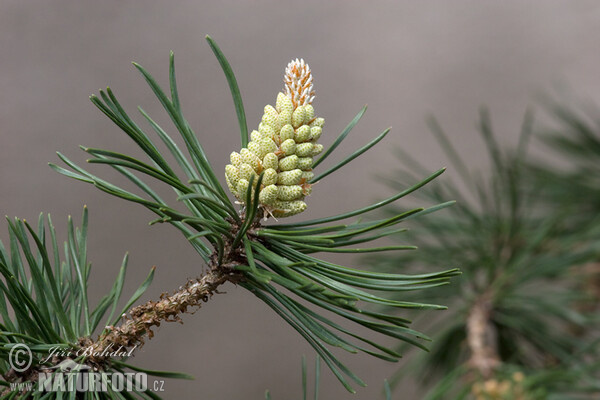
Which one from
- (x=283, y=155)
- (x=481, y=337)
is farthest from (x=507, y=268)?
(x=283, y=155)

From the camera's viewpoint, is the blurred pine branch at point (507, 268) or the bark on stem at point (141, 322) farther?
the blurred pine branch at point (507, 268)

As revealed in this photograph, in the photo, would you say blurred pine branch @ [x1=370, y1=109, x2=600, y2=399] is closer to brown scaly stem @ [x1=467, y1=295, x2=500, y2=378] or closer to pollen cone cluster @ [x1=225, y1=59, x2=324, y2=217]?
brown scaly stem @ [x1=467, y1=295, x2=500, y2=378]

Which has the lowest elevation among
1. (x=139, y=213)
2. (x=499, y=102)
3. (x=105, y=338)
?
(x=105, y=338)

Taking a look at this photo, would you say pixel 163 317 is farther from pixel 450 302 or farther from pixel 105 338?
pixel 450 302

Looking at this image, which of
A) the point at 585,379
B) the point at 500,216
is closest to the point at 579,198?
the point at 500,216

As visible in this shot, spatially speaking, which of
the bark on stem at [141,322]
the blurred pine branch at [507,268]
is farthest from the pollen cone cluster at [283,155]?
the blurred pine branch at [507,268]

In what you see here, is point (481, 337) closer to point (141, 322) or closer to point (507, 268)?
point (507, 268)

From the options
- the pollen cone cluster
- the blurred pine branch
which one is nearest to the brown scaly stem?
the blurred pine branch

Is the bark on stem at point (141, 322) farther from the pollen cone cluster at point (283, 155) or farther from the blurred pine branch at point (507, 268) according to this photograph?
the blurred pine branch at point (507, 268)
